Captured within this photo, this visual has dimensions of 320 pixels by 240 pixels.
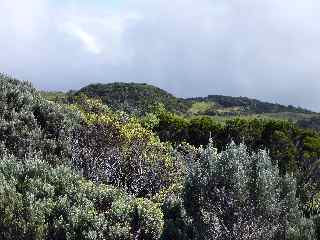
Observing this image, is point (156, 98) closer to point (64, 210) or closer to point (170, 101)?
point (170, 101)

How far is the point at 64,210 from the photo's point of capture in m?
13.1

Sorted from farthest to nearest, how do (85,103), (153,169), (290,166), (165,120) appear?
1. (165,120)
2. (290,166)
3. (85,103)
4. (153,169)

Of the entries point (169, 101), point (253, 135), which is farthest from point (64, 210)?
point (169, 101)

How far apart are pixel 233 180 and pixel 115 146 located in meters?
10.7

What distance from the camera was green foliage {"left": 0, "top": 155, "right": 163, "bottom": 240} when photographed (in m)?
12.6

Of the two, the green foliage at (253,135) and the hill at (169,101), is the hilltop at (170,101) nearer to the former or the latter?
the hill at (169,101)

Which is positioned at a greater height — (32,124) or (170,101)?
(170,101)

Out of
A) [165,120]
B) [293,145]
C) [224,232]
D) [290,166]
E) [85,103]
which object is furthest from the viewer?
[165,120]

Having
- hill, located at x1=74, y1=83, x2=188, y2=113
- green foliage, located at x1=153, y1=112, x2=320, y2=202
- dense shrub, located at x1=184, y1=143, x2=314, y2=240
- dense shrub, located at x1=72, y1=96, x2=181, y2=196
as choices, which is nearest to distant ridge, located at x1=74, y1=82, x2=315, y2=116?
hill, located at x1=74, y1=83, x2=188, y2=113

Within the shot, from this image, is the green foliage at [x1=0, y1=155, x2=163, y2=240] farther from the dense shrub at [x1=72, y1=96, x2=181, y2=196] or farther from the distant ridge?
the distant ridge

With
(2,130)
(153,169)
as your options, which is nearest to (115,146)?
(153,169)

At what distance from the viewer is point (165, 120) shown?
45.3 m

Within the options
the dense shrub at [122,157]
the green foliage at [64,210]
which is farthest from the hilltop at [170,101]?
the green foliage at [64,210]

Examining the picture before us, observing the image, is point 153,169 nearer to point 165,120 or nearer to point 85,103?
point 85,103
